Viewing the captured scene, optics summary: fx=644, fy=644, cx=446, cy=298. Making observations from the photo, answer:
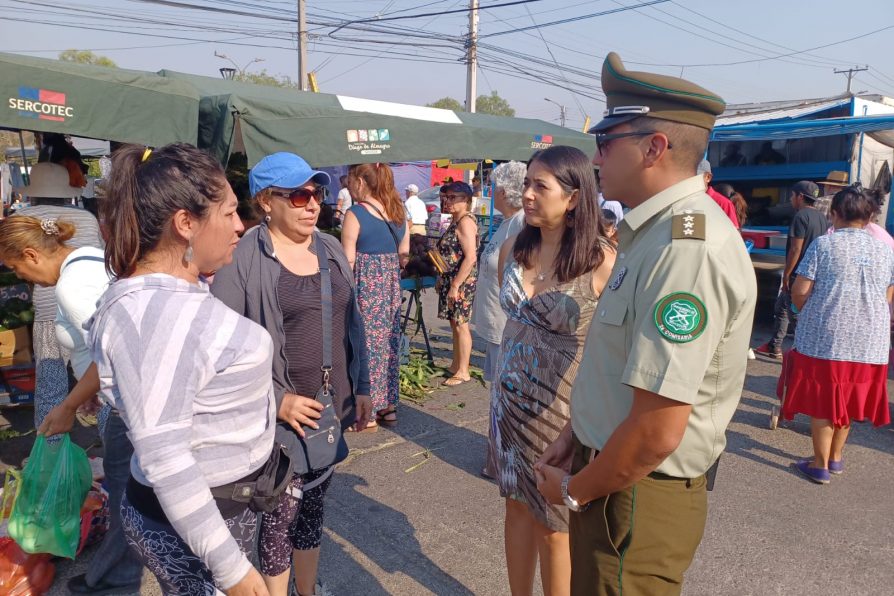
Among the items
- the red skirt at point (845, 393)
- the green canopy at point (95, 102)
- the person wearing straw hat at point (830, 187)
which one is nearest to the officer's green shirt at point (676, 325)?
the red skirt at point (845, 393)

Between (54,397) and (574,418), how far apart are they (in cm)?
337

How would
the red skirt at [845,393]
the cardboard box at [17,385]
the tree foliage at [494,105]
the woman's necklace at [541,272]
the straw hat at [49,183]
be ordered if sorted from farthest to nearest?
the tree foliage at [494,105] < the straw hat at [49,183] < the cardboard box at [17,385] < the red skirt at [845,393] < the woman's necklace at [541,272]

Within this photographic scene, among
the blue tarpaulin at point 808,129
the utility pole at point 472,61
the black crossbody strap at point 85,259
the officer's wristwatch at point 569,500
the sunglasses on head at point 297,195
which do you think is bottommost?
the officer's wristwatch at point 569,500

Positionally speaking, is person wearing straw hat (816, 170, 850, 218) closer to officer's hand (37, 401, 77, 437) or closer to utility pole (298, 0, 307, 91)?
officer's hand (37, 401, 77, 437)

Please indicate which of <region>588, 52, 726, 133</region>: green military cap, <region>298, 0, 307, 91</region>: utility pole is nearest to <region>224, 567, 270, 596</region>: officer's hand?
<region>588, 52, 726, 133</region>: green military cap

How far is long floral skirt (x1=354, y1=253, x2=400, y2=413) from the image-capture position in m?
5.11

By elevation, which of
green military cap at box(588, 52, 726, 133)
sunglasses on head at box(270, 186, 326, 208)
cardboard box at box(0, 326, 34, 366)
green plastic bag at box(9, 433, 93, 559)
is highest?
green military cap at box(588, 52, 726, 133)

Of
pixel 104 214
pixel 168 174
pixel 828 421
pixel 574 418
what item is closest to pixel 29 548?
pixel 104 214

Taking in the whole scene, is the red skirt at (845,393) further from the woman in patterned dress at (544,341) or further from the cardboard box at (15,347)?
the cardboard box at (15,347)

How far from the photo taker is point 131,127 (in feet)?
15.5

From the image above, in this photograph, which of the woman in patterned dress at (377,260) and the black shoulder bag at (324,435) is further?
the woman in patterned dress at (377,260)

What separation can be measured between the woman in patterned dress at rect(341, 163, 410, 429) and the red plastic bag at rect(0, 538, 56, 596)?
2506mm

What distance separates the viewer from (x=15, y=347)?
4.68 metres

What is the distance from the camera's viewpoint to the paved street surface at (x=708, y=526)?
3225 millimetres
